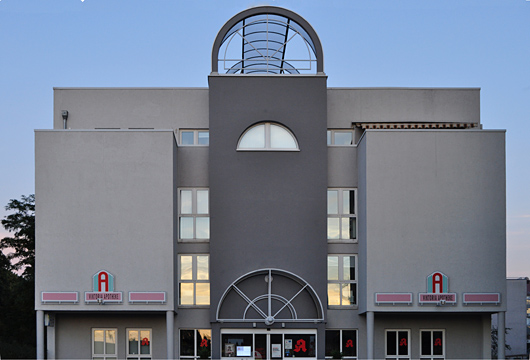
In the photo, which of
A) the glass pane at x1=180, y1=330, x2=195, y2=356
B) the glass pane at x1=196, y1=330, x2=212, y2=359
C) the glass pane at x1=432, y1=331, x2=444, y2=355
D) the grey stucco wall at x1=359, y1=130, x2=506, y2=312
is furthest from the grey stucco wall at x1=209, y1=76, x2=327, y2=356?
the glass pane at x1=432, y1=331, x2=444, y2=355

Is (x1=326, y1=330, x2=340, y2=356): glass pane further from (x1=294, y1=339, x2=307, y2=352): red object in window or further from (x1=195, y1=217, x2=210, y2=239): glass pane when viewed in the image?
(x1=195, y1=217, x2=210, y2=239): glass pane

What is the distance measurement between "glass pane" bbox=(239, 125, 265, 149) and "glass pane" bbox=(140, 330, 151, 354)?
26.8 feet

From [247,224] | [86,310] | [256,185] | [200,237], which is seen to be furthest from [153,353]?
[256,185]

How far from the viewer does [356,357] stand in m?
22.1

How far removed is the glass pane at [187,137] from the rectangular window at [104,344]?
8068mm

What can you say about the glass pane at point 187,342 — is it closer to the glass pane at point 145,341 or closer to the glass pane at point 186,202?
the glass pane at point 145,341

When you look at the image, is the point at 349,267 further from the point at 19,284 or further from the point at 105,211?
the point at 19,284

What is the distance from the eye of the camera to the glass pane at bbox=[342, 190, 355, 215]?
22.5 meters

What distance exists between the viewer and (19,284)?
37969 millimetres

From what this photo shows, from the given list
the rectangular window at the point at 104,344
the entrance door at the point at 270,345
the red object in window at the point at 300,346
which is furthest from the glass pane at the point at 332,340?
the rectangular window at the point at 104,344

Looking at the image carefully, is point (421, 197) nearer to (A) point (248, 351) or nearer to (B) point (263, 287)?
(B) point (263, 287)

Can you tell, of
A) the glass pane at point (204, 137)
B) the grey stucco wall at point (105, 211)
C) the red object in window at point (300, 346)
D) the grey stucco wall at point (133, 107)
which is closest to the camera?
the grey stucco wall at point (105, 211)

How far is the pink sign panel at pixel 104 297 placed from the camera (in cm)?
2061

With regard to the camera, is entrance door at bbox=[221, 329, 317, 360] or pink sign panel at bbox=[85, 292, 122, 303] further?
entrance door at bbox=[221, 329, 317, 360]
